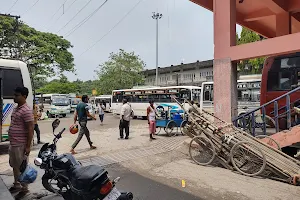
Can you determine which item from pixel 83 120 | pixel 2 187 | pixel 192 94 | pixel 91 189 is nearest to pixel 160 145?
pixel 83 120

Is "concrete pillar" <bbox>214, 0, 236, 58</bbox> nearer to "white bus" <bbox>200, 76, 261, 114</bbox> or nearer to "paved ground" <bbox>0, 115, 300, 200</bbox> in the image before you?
"paved ground" <bbox>0, 115, 300, 200</bbox>

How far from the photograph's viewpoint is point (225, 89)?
8141 millimetres

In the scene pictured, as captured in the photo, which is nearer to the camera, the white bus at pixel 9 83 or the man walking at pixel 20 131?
the man walking at pixel 20 131

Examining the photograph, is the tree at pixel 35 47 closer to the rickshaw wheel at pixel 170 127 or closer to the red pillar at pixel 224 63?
the rickshaw wheel at pixel 170 127

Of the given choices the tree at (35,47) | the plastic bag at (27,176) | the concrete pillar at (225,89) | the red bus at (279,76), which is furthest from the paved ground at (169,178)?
the tree at (35,47)

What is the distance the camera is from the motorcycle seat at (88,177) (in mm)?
3371

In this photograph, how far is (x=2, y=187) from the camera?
15.3 feet

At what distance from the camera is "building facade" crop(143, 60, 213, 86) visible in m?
34.3

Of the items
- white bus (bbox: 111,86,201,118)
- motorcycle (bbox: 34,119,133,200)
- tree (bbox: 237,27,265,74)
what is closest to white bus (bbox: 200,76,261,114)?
tree (bbox: 237,27,265,74)

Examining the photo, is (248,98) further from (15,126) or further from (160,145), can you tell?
(15,126)

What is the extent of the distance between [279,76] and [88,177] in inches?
401

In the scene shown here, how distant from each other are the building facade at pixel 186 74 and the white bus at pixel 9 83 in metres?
24.8

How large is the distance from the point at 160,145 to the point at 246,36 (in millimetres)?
13872

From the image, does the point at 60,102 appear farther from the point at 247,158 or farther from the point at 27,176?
the point at 27,176
